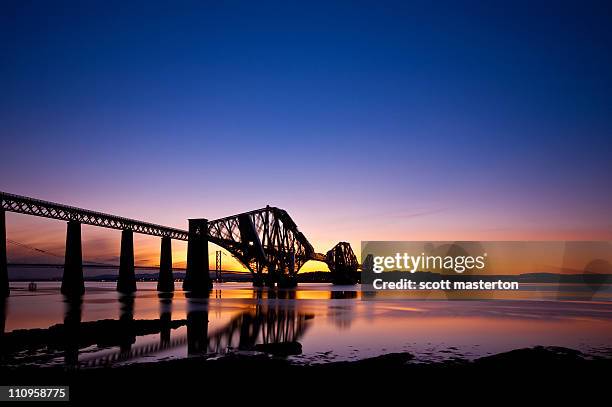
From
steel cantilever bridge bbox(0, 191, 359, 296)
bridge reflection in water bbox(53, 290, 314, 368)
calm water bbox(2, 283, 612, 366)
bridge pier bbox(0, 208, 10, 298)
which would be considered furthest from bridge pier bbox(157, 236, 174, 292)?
bridge reflection in water bbox(53, 290, 314, 368)

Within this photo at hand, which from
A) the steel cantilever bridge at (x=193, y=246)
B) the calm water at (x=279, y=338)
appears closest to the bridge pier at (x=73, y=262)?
the steel cantilever bridge at (x=193, y=246)

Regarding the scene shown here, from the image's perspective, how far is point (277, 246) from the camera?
164m

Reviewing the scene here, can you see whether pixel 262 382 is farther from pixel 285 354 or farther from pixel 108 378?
pixel 285 354

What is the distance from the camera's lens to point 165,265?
113 meters

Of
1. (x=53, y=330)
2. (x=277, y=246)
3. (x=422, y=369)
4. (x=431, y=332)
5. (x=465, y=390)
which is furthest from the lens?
(x=277, y=246)

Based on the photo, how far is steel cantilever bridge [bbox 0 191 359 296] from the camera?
74.4 m

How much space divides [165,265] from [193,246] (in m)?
8.83

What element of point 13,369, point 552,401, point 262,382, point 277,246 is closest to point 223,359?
point 262,382

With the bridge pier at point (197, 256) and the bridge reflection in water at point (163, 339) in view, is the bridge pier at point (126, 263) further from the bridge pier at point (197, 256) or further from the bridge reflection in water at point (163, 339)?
the bridge reflection in water at point (163, 339)

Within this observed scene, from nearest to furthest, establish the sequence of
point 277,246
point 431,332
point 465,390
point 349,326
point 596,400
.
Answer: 1. point 596,400
2. point 465,390
3. point 431,332
4. point 349,326
5. point 277,246

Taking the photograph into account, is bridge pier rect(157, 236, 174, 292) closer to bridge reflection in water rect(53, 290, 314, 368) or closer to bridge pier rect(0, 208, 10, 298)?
bridge pier rect(0, 208, 10, 298)

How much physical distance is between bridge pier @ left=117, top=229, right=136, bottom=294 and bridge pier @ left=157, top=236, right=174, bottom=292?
884 centimetres

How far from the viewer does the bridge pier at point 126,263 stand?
305 feet

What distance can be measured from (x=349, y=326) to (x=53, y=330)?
70.7 feet
